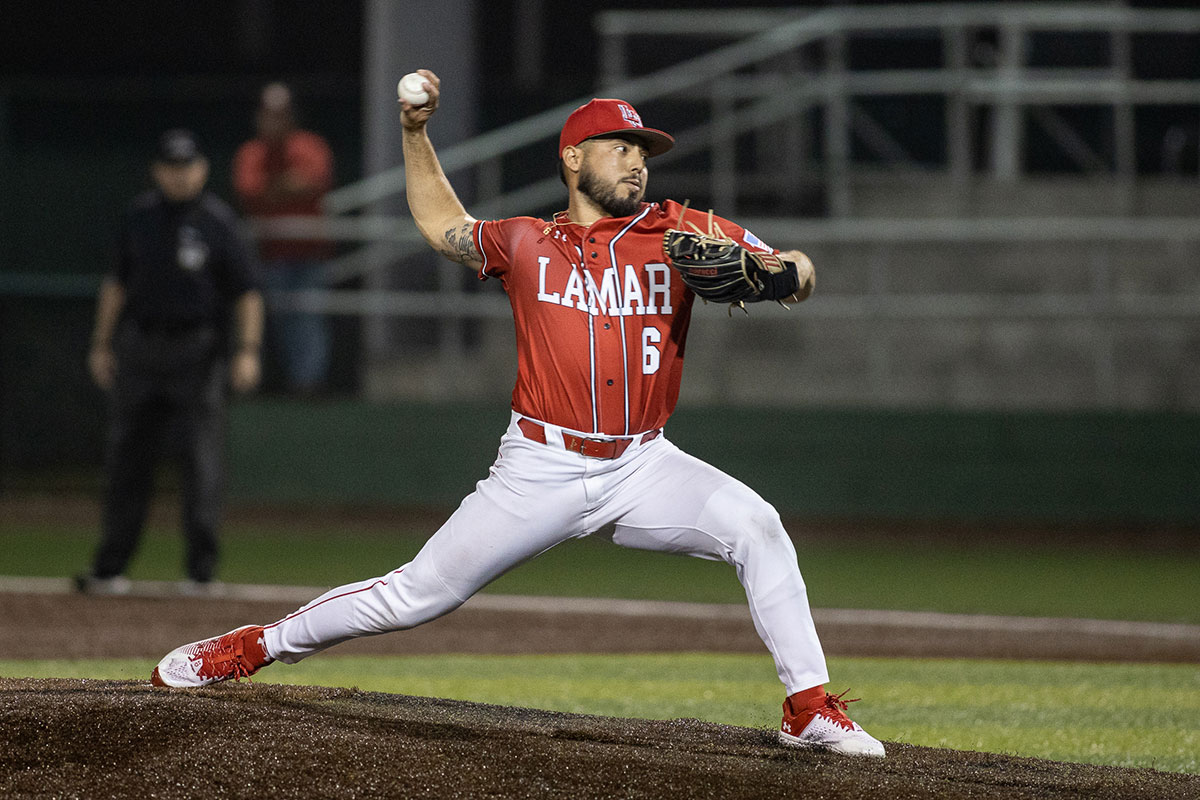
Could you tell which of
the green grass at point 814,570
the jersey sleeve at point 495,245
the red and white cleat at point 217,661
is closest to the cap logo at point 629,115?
the jersey sleeve at point 495,245

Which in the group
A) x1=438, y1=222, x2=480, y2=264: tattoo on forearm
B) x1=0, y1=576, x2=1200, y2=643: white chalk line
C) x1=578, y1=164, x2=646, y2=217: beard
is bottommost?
x1=0, y1=576, x2=1200, y2=643: white chalk line

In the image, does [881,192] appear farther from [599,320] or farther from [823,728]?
[823,728]

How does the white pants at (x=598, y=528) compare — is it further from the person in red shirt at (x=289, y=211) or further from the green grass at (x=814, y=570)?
the person in red shirt at (x=289, y=211)

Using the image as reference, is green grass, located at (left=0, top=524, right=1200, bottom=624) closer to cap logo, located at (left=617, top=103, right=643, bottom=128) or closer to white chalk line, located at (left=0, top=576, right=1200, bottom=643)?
white chalk line, located at (left=0, top=576, right=1200, bottom=643)

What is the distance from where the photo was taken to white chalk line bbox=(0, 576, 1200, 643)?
8305mm

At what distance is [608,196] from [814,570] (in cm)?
634

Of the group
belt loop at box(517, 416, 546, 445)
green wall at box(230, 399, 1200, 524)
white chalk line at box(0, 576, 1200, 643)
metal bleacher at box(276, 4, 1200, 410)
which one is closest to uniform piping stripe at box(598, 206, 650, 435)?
belt loop at box(517, 416, 546, 445)

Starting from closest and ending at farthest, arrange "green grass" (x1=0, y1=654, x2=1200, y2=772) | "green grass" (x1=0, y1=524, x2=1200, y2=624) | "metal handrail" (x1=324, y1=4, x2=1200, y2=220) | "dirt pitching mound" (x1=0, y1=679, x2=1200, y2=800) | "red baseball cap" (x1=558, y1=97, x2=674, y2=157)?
"dirt pitching mound" (x1=0, y1=679, x2=1200, y2=800) → "red baseball cap" (x1=558, y1=97, x2=674, y2=157) → "green grass" (x1=0, y1=654, x2=1200, y2=772) → "green grass" (x1=0, y1=524, x2=1200, y2=624) → "metal handrail" (x1=324, y1=4, x2=1200, y2=220)

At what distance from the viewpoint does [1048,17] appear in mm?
13320

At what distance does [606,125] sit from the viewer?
455cm

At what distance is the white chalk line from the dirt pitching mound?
394 cm

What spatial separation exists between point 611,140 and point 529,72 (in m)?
15.2

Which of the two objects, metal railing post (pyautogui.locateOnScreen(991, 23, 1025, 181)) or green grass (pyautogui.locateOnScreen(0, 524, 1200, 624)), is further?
metal railing post (pyautogui.locateOnScreen(991, 23, 1025, 181))

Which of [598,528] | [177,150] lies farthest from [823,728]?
[177,150]
